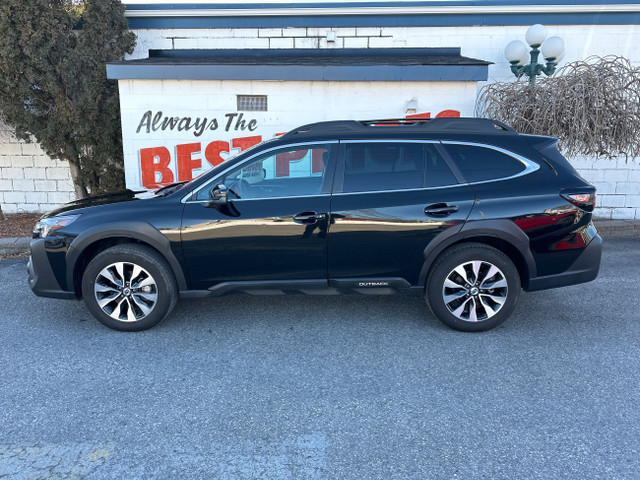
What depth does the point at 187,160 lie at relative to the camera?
8391 millimetres

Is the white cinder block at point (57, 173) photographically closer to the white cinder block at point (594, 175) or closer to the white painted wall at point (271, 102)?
the white painted wall at point (271, 102)

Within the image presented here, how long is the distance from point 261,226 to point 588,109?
17.1 ft

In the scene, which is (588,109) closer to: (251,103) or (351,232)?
(351,232)

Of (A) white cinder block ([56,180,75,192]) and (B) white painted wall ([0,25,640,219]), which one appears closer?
(B) white painted wall ([0,25,640,219])

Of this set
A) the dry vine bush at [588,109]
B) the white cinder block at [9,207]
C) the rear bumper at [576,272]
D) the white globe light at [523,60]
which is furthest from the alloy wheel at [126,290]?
the white globe light at [523,60]

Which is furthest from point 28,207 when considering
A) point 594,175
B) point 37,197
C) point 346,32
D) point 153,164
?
point 594,175

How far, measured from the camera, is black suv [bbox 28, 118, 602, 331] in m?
4.16

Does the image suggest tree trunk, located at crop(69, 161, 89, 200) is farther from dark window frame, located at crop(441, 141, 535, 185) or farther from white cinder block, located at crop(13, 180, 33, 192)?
dark window frame, located at crop(441, 141, 535, 185)

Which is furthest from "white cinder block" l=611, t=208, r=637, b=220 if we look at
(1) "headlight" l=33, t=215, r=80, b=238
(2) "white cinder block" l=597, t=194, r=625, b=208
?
(1) "headlight" l=33, t=215, r=80, b=238

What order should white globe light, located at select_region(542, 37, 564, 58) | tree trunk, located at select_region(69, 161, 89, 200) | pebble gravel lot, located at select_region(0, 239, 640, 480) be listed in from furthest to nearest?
tree trunk, located at select_region(69, 161, 89, 200) → white globe light, located at select_region(542, 37, 564, 58) → pebble gravel lot, located at select_region(0, 239, 640, 480)

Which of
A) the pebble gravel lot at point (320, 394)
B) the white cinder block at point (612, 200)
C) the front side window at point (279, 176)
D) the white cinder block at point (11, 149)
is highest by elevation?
the front side window at point (279, 176)

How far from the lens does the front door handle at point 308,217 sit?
4159 mm

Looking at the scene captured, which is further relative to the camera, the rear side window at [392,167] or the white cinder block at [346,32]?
the white cinder block at [346,32]

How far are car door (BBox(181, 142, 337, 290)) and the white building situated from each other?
161 inches
